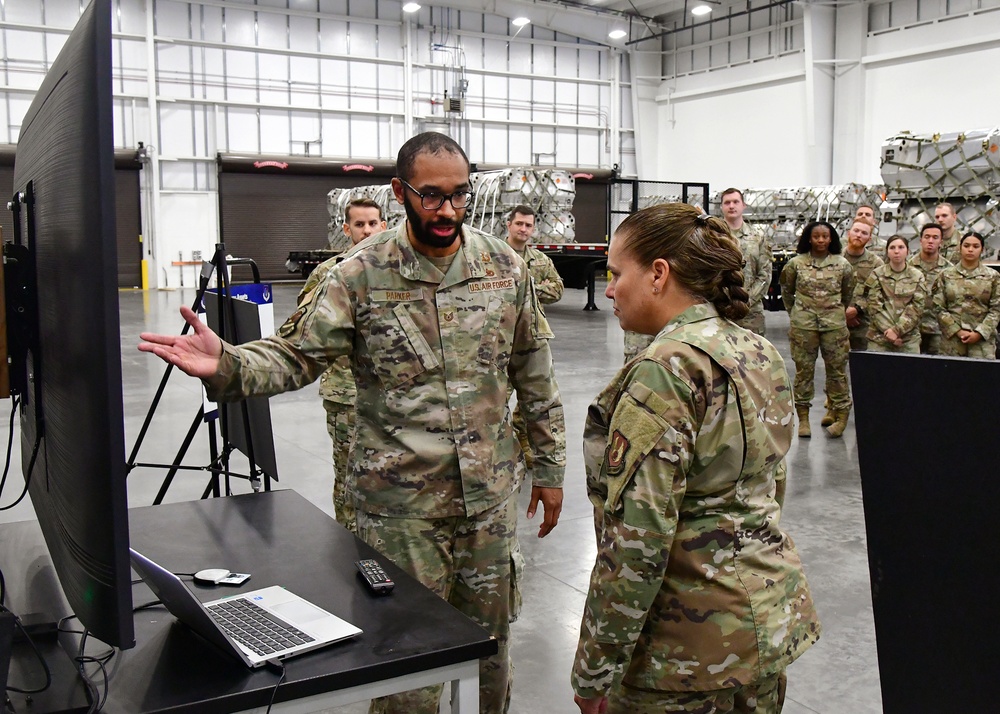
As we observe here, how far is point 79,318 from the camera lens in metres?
0.98

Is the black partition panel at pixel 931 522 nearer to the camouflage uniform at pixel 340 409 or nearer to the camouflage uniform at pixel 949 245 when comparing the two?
the camouflage uniform at pixel 340 409

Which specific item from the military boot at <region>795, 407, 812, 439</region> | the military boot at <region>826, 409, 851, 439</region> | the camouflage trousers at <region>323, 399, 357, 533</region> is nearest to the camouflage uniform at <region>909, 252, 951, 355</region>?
the military boot at <region>826, 409, 851, 439</region>

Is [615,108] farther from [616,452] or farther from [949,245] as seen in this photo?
[616,452]

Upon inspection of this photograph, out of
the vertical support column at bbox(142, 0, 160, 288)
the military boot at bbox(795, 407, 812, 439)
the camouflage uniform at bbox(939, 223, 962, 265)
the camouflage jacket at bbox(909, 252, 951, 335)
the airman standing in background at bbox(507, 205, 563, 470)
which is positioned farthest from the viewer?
the vertical support column at bbox(142, 0, 160, 288)

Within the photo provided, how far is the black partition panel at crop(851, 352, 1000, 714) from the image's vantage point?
1.19 metres

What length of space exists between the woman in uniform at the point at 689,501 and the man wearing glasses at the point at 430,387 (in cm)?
68

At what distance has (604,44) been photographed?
2409cm

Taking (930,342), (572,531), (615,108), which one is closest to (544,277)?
(572,531)

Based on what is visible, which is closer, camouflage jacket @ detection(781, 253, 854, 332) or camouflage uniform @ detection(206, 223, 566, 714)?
camouflage uniform @ detection(206, 223, 566, 714)

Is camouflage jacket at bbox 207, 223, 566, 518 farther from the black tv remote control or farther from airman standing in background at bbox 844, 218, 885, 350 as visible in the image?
airman standing in background at bbox 844, 218, 885, 350

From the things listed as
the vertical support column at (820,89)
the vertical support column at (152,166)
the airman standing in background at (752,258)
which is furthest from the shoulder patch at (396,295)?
the vertical support column at (820,89)

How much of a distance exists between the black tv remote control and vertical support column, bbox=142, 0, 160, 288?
1963 centimetres

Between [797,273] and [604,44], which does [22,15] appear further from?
[797,273]

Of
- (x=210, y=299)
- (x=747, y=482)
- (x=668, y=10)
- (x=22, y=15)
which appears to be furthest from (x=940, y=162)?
(x=22, y=15)
